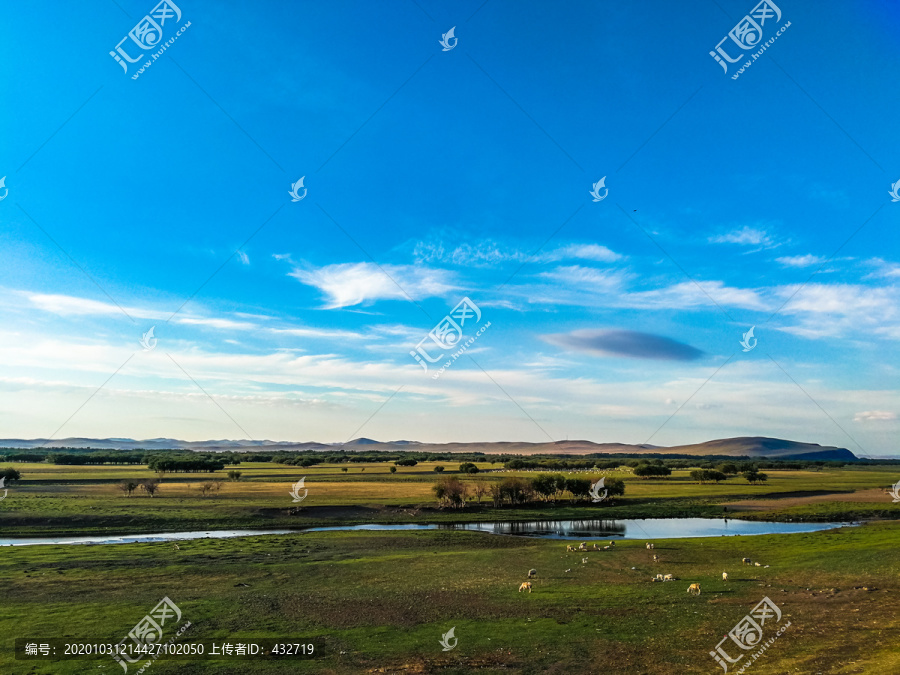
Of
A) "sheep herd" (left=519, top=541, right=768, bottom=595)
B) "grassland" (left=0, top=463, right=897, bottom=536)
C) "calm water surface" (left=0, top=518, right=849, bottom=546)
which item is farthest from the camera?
"grassland" (left=0, top=463, right=897, bottom=536)

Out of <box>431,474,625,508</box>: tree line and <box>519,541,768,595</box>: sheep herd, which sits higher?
<box>431,474,625,508</box>: tree line

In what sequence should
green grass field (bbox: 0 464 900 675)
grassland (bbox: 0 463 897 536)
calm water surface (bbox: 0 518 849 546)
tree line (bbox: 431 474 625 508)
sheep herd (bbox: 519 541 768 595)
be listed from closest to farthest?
green grass field (bbox: 0 464 900 675), sheep herd (bbox: 519 541 768 595), calm water surface (bbox: 0 518 849 546), grassland (bbox: 0 463 897 536), tree line (bbox: 431 474 625 508)

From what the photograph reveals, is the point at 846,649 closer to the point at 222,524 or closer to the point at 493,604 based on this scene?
the point at 493,604

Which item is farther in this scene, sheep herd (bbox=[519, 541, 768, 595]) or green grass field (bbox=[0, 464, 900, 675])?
sheep herd (bbox=[519, 541, 768, 595])

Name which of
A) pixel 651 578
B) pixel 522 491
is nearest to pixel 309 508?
pixel 522 491

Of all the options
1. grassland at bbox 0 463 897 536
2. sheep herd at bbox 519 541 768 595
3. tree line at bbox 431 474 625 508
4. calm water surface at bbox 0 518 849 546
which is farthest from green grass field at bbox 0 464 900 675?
tree line at bbox 431 474 625 508

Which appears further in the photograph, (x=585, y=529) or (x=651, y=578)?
(x=585, y=529)

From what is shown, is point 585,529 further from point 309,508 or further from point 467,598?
point 467,598

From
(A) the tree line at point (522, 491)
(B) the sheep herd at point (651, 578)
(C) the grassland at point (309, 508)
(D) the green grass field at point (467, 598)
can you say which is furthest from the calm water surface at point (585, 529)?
(B) the sheep herd at point (651, 578)

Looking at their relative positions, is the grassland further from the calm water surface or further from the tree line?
the calm water surface
